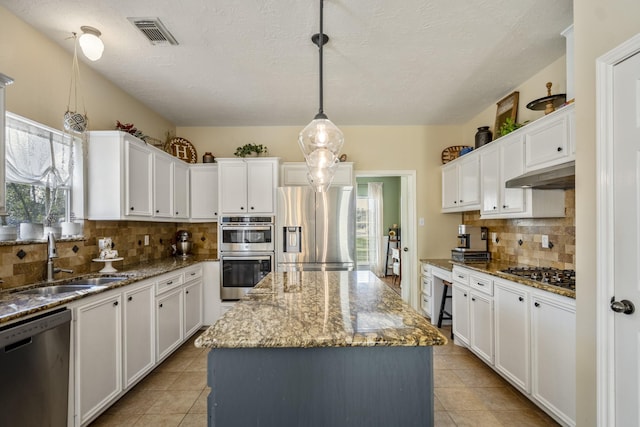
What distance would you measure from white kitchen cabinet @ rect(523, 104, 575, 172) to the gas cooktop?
831 mm

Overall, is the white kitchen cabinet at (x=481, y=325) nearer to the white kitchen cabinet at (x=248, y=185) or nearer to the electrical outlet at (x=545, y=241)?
the electrical outlet at (x=545, y=241)

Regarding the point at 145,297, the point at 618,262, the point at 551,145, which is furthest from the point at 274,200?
the point at 618,262

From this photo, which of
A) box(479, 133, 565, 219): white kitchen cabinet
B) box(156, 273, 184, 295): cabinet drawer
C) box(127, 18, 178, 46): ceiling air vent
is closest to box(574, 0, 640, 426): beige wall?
box(479, 133, 565, 219): white kitchen cabinet

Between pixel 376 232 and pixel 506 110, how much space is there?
14.3 ft

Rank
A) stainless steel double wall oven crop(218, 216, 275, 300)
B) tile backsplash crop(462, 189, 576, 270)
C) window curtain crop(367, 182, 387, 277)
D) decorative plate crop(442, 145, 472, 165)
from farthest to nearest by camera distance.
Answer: window curtain crop(367, 182, 387, 277), decorative plate crop(442, 145, 472, 165), stainless steel double wall oven crop(218, 216, 275, 300), tile backsplash crop(462, 189, 576, 270)

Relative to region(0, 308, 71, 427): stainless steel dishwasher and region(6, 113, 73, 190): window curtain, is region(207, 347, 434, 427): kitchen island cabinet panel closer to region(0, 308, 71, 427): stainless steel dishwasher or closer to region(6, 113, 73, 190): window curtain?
region(0, 308, 71, 427): stainless steel dishwasher

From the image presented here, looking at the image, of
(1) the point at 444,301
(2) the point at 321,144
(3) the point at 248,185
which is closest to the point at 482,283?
(1) the point at 444,301

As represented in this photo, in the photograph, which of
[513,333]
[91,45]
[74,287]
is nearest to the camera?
[91,45]

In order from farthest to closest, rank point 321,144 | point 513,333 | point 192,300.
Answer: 1. point 192,300
2. point 513,333
3. point 321,144

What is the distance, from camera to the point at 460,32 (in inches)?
88.4

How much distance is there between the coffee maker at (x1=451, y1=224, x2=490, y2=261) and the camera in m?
3.41

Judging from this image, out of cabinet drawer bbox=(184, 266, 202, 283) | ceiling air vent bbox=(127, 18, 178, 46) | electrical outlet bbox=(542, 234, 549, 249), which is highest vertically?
ceiling air vent bbox=(127, 18, 178, 46)

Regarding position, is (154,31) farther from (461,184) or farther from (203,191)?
(461,184)

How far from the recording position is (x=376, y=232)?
729 cm
